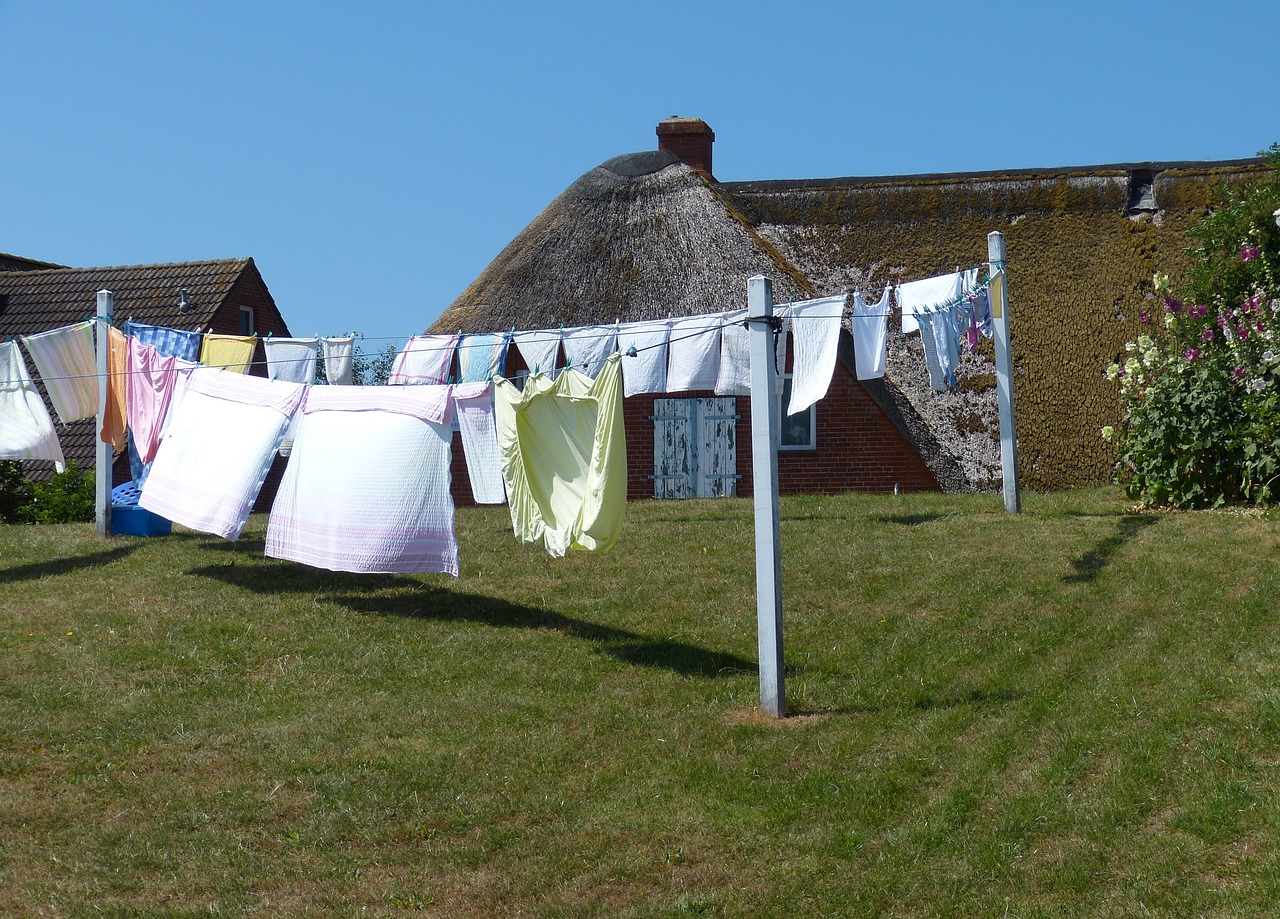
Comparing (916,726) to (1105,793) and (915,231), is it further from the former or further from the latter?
(915,231)

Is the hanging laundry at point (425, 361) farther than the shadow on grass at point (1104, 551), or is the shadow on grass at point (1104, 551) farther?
the hanging laundry at point (425, 361)

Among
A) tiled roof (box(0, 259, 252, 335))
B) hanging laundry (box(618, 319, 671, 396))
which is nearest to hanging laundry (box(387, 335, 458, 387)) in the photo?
hanging laundry (box(618, 319, 671, 396))

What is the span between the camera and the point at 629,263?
17859mm

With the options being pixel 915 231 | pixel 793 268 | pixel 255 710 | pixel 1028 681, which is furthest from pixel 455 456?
pixel 1028 681

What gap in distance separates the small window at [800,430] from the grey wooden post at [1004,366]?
16.6ft

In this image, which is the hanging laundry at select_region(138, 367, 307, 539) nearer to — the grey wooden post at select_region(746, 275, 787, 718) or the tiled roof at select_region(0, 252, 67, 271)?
the grey wooden post at select_region(746, 275, 787, 718)

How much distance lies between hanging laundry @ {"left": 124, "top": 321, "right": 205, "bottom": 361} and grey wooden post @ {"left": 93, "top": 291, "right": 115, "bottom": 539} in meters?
0.49

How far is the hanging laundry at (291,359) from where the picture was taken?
1236cm

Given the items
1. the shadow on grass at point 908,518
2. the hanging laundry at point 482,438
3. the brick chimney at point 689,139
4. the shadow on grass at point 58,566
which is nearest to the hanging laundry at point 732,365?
the shadow on grass at point 908,518

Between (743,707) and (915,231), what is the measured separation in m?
13.1

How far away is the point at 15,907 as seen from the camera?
490cm

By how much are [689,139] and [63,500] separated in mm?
11750

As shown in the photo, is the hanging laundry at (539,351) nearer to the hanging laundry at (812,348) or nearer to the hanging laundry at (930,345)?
the hanging laundry at (812,348)

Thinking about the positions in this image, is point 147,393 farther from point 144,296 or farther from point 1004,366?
point 144,296
